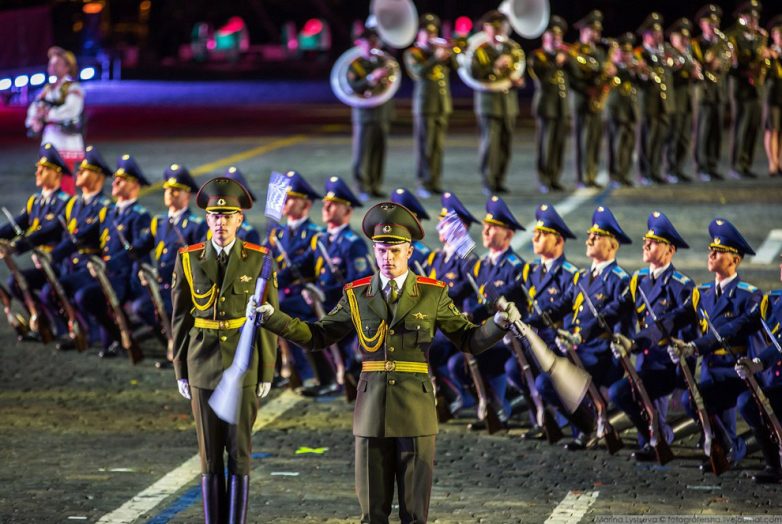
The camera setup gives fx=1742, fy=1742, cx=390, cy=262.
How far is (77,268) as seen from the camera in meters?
15.5

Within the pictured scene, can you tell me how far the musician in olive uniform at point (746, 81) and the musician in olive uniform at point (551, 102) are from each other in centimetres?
249

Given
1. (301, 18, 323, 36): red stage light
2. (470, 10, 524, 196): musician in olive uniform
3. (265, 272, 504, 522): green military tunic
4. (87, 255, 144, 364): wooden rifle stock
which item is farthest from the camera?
(301, 18, 323, 36): red stage light

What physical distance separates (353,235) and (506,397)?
1947 mm

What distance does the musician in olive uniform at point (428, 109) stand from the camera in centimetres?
2298

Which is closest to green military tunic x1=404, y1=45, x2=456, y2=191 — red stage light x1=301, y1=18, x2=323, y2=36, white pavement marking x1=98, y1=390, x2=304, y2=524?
A: white pavement marking x1=98, y1=390, x2=304, y2=524

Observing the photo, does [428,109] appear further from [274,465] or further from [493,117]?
[274,465]

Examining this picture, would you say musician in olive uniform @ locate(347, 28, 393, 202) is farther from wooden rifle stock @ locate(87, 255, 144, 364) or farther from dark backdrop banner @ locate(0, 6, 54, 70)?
dark backdrop banner @ locate(0, 6, 54, 70)

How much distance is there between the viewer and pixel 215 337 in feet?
32.4

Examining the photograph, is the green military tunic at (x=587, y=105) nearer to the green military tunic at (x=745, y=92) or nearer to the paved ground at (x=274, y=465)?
the green military tunic at (x=745, y=92)

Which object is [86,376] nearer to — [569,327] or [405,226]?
[569,327]

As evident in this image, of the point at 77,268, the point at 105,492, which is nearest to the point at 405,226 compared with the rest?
the point at 105,492

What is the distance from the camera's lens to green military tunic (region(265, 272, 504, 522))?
8.98 m

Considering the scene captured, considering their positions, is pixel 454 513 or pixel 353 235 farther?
pixel 353 235

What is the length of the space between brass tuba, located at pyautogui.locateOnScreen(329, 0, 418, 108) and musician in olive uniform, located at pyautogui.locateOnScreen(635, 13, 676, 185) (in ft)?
10.6
